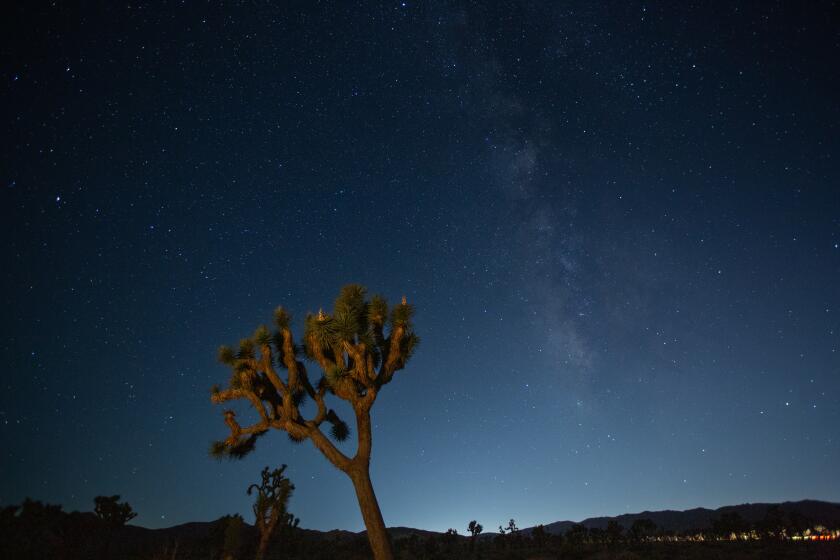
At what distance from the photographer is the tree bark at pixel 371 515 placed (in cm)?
853

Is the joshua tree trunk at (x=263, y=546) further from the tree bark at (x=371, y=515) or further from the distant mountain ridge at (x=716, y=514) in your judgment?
the distant mountain ridge at (x=716, y=514)

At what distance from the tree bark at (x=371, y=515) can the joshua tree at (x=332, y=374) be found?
0.04 feet

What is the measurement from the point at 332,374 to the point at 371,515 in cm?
285

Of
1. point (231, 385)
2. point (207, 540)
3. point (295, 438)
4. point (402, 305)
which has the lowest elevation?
point (207, 540)

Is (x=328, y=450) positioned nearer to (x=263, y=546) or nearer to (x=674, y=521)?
(x=263, y=546)

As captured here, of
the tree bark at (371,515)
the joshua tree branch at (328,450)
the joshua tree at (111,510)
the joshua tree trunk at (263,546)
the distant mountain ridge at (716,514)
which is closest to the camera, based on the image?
the tree bark at (371,515)

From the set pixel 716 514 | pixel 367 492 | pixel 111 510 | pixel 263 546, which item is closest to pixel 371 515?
pixel 367 492

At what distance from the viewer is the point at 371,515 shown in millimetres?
8844

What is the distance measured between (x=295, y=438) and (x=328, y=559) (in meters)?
29.0

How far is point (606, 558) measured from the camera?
90.6 feet

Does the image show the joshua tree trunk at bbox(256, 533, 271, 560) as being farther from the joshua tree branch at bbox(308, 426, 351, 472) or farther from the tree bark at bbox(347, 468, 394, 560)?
the tree bark at bbox(347, 468, 394, 560)

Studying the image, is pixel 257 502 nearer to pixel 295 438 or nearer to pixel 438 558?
pixel 295 438

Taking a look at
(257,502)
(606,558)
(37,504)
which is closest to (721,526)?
(606,558)

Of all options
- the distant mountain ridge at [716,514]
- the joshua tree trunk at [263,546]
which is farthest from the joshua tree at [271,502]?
the distant mountain ridge at [716,514]
